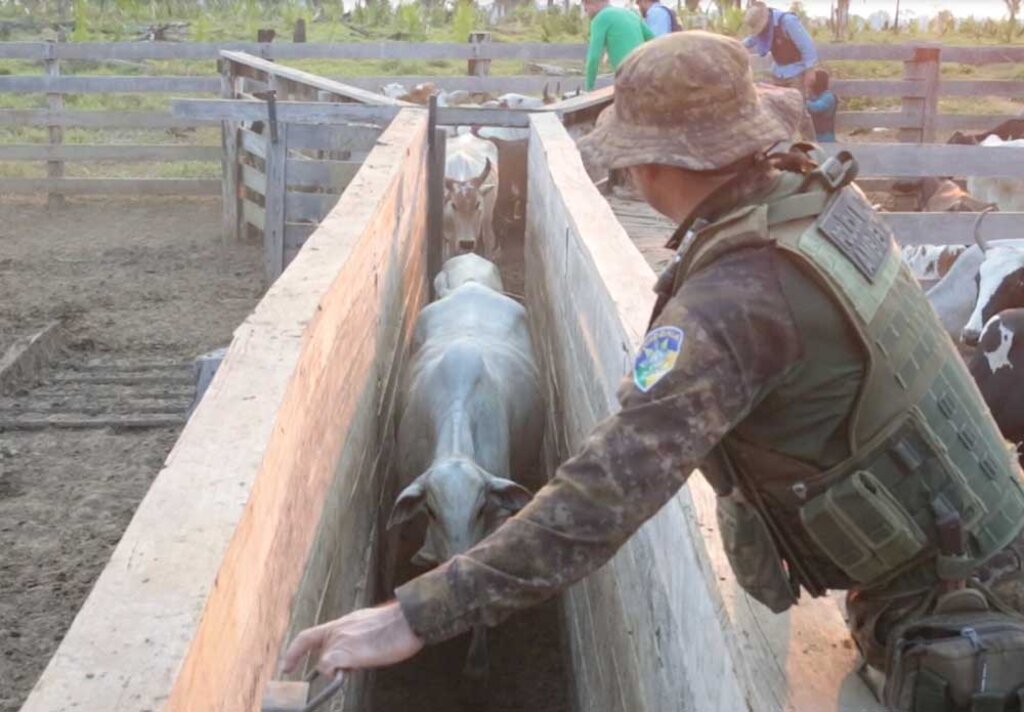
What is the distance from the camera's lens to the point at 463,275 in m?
7.96

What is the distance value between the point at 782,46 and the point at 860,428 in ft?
37.8

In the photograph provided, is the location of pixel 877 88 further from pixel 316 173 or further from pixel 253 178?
pixel 316 173

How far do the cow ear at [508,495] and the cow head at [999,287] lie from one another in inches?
127

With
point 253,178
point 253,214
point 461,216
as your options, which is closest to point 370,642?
point 461,216

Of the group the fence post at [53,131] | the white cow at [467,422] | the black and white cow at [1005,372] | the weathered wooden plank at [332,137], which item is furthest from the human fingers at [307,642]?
the fence post at [53,131]

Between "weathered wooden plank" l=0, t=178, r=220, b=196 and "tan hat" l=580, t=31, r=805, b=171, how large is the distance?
13.1 m

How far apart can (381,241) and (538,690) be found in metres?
1.86

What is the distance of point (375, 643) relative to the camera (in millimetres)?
2096

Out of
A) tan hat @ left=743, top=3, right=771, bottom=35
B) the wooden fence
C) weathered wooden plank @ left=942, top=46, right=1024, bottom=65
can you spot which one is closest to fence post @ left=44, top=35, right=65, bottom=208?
the wooden fence

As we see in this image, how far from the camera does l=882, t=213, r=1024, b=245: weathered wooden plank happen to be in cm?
775

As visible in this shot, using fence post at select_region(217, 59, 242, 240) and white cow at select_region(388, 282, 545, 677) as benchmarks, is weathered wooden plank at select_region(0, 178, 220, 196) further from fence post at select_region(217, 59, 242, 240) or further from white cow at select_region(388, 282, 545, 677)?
white cow at select_region(388, 282, 545, 677)

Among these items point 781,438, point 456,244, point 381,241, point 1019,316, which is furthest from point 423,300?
point 781,438

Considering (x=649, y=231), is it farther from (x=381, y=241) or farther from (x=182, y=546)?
(x=182, y=546)

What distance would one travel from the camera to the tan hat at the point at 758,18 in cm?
1271
